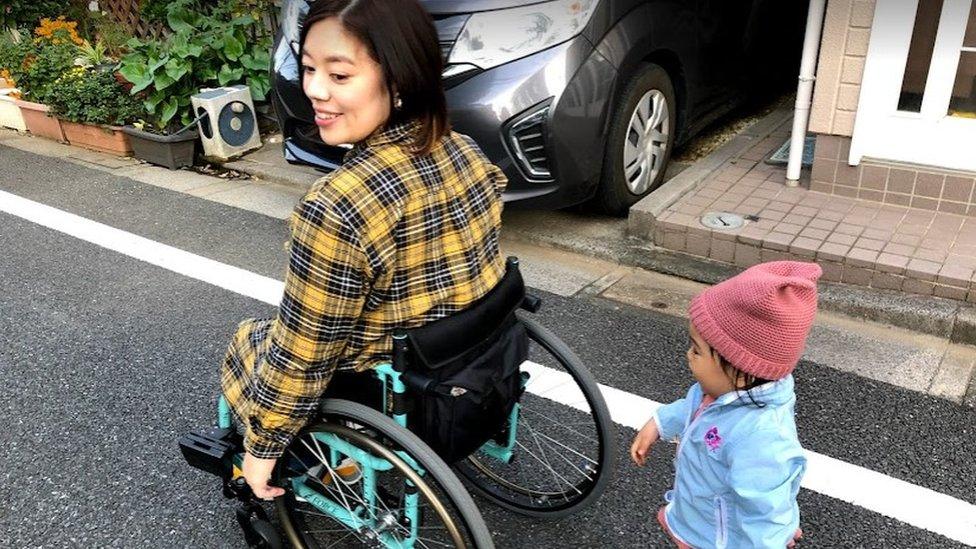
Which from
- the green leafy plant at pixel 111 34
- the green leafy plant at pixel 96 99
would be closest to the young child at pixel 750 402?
the green leafy plant at pixel 96 99

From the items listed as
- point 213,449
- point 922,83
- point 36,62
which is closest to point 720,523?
point 213,449

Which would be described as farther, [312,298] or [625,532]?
[625,532]

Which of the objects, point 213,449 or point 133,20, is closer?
point 213,449

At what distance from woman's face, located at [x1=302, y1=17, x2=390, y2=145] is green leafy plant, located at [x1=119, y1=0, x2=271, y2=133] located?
4574mm

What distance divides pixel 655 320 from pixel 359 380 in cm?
187

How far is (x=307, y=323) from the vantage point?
5.32 feet

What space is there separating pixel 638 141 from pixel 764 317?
2.94 m

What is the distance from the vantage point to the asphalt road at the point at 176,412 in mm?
2328

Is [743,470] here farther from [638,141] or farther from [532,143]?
[638,141]

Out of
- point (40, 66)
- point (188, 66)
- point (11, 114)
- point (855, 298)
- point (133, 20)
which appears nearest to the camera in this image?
point (855, 298)

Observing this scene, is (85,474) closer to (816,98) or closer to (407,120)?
(407,120)

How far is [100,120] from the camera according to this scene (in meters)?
6.10

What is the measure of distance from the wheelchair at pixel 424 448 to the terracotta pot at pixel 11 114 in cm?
631

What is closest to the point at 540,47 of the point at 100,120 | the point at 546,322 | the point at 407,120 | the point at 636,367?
the point at 546,322
